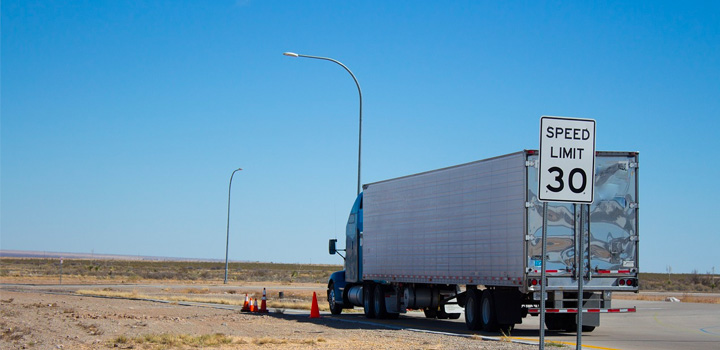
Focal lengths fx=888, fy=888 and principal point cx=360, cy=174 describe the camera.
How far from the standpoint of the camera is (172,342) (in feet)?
54.8

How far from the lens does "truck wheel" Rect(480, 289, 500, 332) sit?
2033 cm

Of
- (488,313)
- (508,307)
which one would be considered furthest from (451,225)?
(508,307)

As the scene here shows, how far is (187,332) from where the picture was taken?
65.1ft

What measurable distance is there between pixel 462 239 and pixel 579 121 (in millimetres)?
11708

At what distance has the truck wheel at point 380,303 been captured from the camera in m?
26.7

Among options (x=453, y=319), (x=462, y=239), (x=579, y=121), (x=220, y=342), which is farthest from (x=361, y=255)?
(x=579, y=121)

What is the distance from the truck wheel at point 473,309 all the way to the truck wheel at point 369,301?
5887 millimetres

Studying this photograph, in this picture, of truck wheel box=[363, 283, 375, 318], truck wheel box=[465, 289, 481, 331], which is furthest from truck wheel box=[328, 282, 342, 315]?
truck wheel box=[465, 289, 481, 331]

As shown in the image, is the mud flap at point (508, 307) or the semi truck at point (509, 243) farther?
the mud flap at point (508, 307)

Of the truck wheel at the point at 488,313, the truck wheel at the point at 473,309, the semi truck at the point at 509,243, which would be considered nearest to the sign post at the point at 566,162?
the semi truck at the point at 509,243

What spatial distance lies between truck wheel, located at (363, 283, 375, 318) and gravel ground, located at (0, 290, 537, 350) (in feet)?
5.98

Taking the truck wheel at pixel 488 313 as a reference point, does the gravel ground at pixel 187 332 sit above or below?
below

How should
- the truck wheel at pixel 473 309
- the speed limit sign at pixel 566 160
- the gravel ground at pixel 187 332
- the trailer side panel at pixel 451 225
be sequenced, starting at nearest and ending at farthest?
1. the speed limit sign at pixel 566 160
2. the gravel ground at pixel 187 332
3. the trailer side panel at pixel 451 225
4. the truck wheel at pixel 473 309

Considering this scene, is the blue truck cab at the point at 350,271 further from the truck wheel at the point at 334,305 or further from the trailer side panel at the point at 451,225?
the trailer side panel at the point at 451,225
